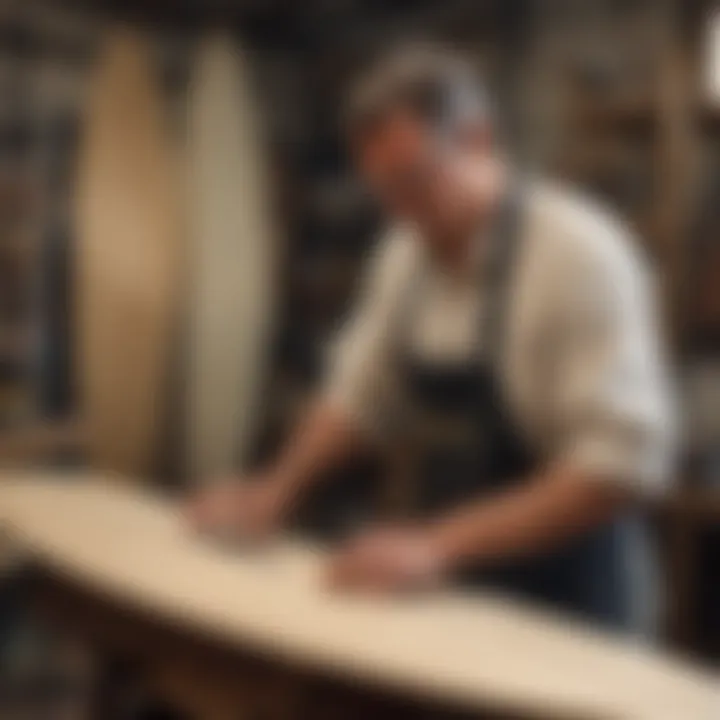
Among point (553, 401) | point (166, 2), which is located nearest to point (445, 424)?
point (553, 401)

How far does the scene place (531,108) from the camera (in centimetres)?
72

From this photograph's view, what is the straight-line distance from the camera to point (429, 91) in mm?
643

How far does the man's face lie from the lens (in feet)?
2.15

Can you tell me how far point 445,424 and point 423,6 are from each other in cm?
23

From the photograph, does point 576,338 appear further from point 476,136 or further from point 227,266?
point 227,266

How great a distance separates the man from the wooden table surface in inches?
1.1

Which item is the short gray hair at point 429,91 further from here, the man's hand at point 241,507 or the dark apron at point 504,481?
the man's hand at point 241,507

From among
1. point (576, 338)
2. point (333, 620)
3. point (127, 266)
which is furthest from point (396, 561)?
point (127, 266)

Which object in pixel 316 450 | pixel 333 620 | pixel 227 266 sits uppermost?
pixel 227 266

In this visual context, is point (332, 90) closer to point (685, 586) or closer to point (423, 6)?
point (423, 6)

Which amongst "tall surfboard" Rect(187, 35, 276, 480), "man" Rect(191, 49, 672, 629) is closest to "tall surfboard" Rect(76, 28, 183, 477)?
"tall surfboard" Rect(187, 35, 276, 480)

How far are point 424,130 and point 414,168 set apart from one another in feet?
0.07

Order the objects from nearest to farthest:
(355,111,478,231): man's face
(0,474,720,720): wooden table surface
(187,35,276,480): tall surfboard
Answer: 1. (0,474,720,720): wooden table surface
2. (355,111,478,231): man's face
3. (187,35,276,480): tall surfboard

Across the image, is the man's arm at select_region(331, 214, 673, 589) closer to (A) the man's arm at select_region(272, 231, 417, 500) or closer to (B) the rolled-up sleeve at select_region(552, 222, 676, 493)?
(B) the rolled-up sleeve at select_region(552, 222, 676, 493)
